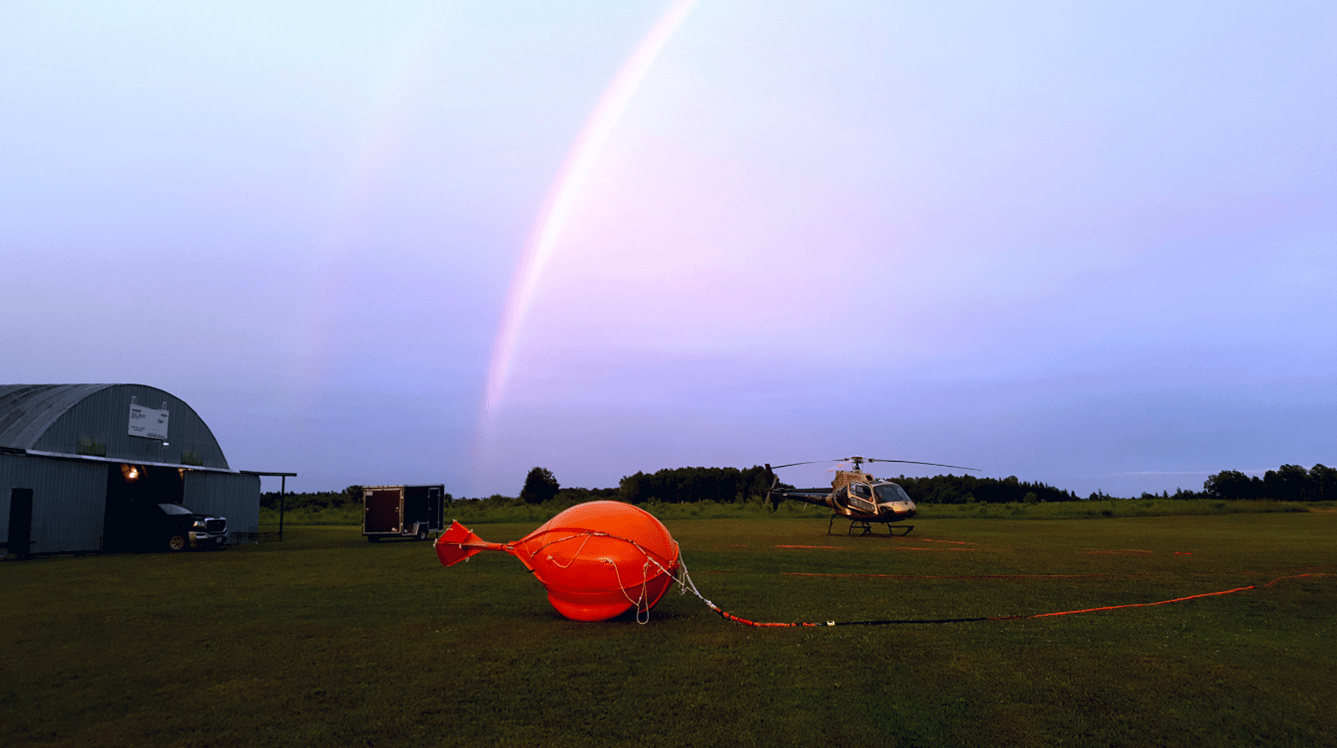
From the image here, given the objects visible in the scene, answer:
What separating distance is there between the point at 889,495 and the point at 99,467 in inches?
1160

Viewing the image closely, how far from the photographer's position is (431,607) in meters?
11.4

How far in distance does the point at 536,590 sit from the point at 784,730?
8627 mm

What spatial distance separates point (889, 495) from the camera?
28344 millimetres

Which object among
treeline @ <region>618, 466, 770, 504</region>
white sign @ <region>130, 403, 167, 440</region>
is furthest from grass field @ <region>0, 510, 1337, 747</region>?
treeline @ <region>618, 466, 770, 504</region>

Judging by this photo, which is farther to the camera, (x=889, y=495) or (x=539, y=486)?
(x=539, y=486)

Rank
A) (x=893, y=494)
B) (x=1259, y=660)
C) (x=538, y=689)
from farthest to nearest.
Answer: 1. (x=893, y=494)
2. (x=1259, y=660)
3. (x=538, y=689)

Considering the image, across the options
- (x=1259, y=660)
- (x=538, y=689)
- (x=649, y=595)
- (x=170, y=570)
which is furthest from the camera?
(x=170, y=570)

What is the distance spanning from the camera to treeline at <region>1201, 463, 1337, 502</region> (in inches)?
2608

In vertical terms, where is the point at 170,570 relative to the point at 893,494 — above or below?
below

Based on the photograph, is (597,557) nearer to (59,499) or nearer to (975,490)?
(59,499)

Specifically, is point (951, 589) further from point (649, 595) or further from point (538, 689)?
point (538, 689)

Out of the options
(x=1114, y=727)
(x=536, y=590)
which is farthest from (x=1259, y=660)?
(x=536, y=590)

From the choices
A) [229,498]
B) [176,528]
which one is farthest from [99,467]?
[229,498]

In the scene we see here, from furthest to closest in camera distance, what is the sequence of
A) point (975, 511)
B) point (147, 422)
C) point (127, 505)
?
point (975, 511) → point (147, 422) → point (127, 505)
